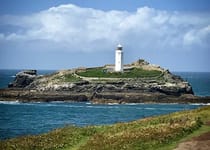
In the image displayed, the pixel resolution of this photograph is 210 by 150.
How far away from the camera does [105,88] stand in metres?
133

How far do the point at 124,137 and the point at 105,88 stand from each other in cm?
10461

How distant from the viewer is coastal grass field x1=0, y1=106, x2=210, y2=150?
26828 mm

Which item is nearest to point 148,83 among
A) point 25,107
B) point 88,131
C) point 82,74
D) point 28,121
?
point 82,74

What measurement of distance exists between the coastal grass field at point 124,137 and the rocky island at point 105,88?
9121 cm

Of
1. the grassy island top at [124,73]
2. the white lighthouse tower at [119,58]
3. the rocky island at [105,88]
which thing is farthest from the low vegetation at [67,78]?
the white lighthouse tower at [119,58]

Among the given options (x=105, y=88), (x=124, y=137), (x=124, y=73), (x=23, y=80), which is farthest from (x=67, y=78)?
(x=124, y=137)

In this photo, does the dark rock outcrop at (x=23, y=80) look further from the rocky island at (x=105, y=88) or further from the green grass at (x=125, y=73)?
the green grass at (x=125, y=73)

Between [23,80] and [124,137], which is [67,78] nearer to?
[23,80]

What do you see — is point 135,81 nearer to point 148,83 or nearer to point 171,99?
point 148,83

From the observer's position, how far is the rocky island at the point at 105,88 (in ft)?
416

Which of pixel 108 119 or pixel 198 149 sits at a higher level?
pixel 198 149

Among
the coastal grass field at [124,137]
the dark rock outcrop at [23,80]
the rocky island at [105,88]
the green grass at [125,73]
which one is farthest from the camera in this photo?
the dark rock outcrop at [23,80]

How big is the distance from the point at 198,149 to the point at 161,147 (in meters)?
2.27

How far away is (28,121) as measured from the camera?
76875mm
